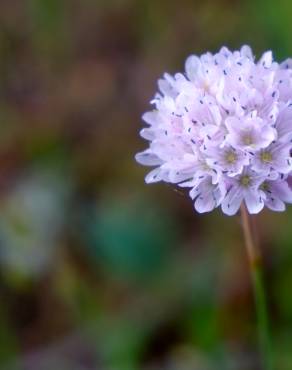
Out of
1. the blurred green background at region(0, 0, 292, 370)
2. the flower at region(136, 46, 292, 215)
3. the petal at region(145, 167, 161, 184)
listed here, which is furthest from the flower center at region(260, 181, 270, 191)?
the blurred green background at region(0, 0, 292, 370)

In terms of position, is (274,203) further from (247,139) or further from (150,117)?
(150,117)

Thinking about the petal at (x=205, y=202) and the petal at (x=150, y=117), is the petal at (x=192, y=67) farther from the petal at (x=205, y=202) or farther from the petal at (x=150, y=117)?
the petal at (x=205, y=202)

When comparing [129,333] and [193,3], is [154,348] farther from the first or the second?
[193,3]

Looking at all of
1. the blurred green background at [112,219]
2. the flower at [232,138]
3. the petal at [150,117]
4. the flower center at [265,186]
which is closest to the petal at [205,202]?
the flower at [232,138]

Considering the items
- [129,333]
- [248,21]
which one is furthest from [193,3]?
[129,333]

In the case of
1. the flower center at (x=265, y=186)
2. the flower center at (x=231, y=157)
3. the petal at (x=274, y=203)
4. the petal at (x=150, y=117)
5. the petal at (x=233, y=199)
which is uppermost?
the petal at (x=150, y=117)

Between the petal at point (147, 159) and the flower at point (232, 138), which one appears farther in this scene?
the petal at point (147, 159)
